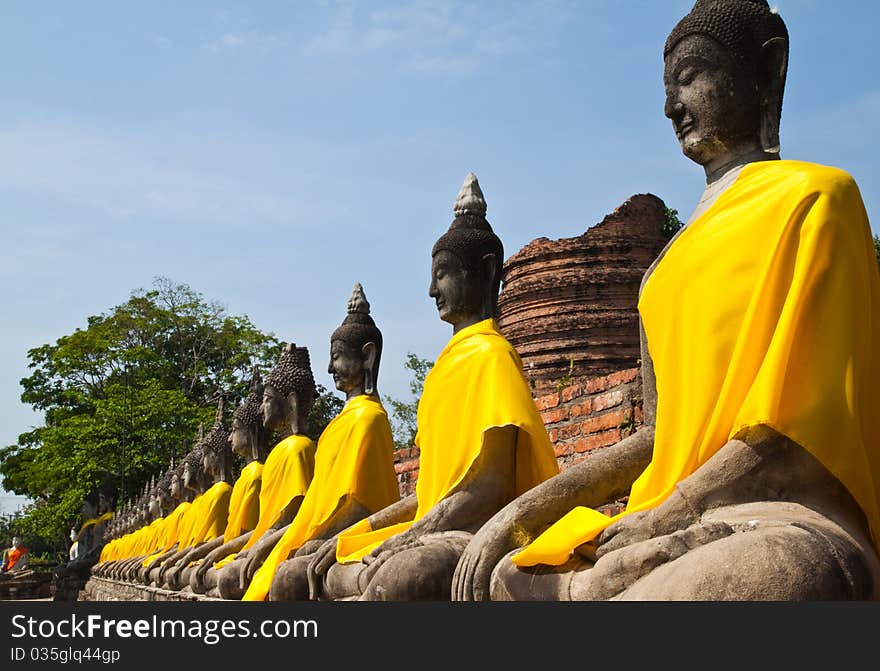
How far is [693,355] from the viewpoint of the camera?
136 inches

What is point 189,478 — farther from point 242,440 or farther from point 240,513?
point 240,513

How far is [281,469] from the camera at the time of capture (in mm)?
8945

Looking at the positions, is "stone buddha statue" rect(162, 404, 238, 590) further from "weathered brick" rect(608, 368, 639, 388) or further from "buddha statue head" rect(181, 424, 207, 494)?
"weathered brick" rect(608, 368, 639, 388)

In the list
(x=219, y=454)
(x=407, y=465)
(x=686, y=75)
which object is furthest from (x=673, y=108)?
(x=219, y=454)

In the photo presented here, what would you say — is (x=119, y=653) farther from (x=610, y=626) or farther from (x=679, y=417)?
(x=679, y=417)

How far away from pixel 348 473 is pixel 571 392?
1634 millimetres

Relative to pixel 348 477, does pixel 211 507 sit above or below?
above

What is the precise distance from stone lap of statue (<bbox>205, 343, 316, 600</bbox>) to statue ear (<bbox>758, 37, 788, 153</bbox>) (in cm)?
509

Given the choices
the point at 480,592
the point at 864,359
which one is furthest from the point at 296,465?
the point at 864,359

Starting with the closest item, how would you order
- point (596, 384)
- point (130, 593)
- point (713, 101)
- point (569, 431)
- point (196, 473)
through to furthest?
point (713, 101) < point (596, 384) < point (569, 431) < point (130, 593) < point (196, 473)

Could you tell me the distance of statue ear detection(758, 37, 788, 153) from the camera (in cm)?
375

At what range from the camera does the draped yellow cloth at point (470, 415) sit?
5.08 metres

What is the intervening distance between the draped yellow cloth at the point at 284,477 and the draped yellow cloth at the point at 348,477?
1277 millimetres

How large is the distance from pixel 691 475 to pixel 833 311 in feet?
2.03
